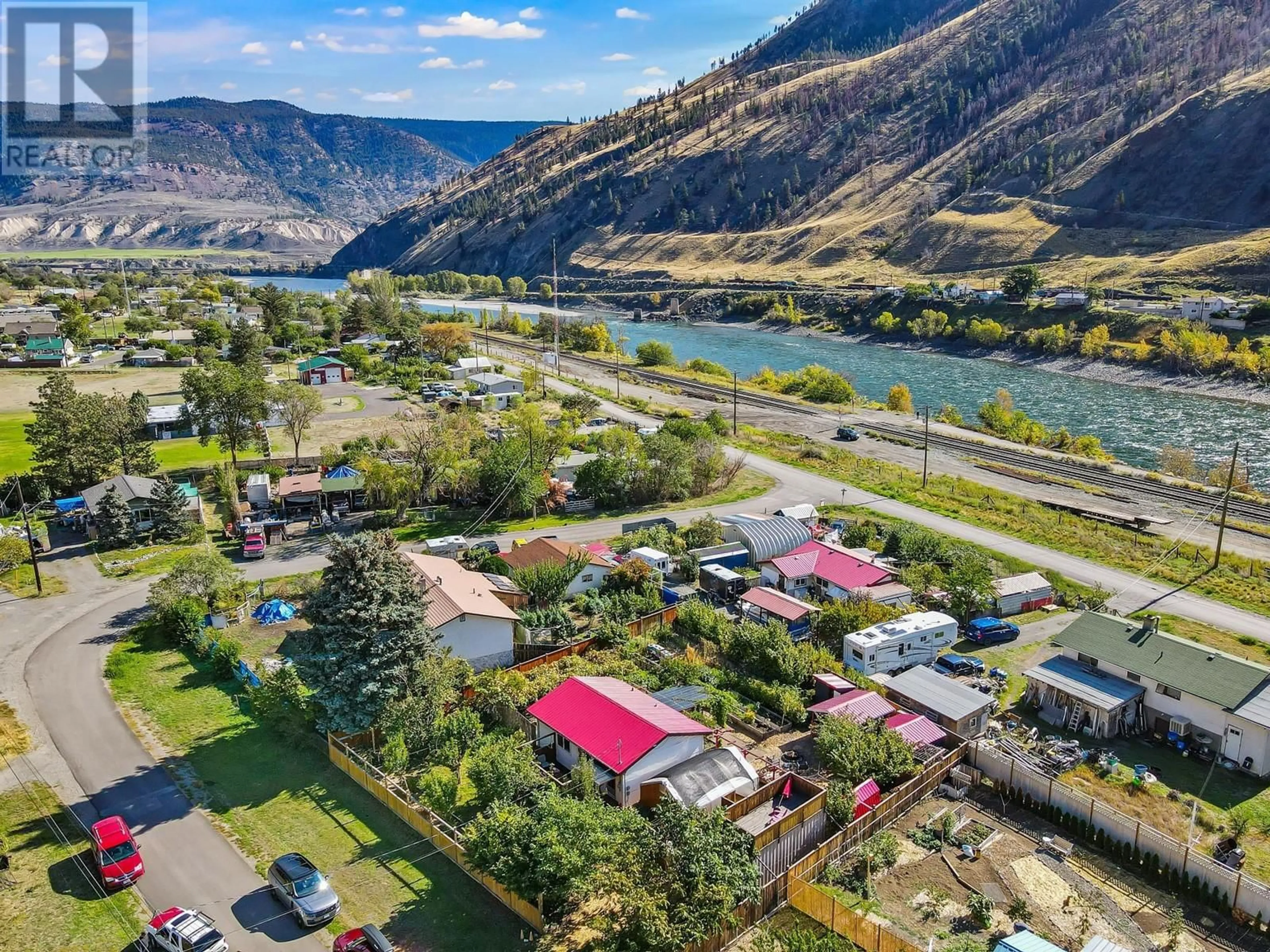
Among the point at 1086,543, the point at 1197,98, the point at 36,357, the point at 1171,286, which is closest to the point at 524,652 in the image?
the point at 1086,543

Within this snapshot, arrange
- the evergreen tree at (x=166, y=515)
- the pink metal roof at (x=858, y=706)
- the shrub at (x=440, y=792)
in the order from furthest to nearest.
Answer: the evergreen tree at (x=166, y=515) → the pink metal roof at (x=858, y=706) → the shrub at (x=440, y=792)

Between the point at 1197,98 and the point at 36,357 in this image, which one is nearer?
the point at 36,357

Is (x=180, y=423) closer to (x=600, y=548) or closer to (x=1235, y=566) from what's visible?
(x=600, y=548)

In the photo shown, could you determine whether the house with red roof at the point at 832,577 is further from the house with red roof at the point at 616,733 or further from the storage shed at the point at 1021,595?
the house with red roof at the point at 616,733

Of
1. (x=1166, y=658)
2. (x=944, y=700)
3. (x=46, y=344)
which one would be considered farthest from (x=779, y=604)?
(x=46, y=344)

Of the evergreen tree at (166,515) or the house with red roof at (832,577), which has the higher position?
the house with red roof at (832,577)

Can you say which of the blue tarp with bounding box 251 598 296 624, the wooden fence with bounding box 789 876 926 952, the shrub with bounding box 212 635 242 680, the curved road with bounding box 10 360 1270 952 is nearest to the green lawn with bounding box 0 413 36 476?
the curved road with bounding box 10 360 1270 952

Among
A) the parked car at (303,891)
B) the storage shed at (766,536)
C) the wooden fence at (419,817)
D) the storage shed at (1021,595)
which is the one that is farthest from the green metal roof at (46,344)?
the storage shed at (1021,595)

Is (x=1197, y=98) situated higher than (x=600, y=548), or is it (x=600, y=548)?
(x=1197, y=98)
